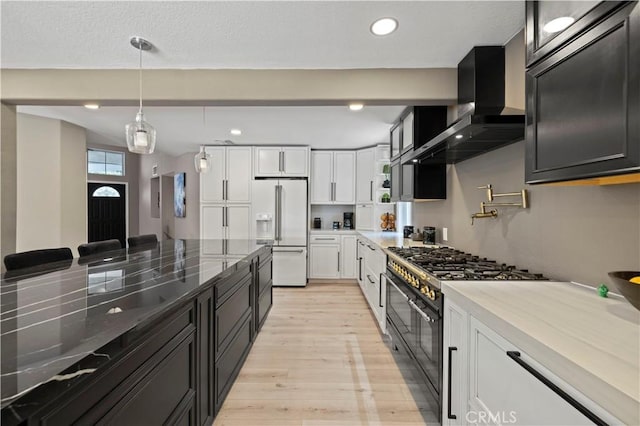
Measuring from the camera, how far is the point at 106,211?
656 centimetres

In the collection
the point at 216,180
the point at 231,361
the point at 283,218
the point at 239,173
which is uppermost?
the point at 239,173

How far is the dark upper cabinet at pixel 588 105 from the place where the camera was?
0.90m

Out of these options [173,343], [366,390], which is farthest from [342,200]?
[173,343]

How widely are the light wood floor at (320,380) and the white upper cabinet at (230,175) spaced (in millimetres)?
2455

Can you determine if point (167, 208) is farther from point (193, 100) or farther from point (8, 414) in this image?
point (8, 414)

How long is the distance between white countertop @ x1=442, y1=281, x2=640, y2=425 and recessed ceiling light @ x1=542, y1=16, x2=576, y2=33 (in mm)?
1114

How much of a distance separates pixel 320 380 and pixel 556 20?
255 cm

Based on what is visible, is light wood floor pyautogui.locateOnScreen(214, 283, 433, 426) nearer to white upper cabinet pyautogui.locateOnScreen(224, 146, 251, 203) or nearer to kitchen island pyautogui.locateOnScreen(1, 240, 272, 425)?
kitchen island pyautogui.locateOnScreen(1, 240, 272, 425)

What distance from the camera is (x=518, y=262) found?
1.85 metres

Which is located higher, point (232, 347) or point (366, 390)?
point (232, 347)

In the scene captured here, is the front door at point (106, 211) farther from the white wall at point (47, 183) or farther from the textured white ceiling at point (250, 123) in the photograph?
the white wall at point (47, 183)

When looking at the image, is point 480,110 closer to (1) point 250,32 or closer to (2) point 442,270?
(2) point 442,270

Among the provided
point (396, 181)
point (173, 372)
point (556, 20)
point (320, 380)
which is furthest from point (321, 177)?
point (173, 372)

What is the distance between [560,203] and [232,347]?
2.23 meters
